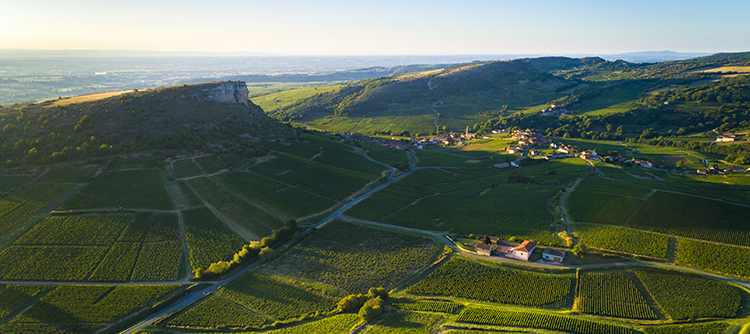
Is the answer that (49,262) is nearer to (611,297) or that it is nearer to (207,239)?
(207,239)

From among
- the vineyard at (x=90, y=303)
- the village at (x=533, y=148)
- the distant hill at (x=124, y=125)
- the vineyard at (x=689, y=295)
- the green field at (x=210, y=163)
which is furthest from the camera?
the village at (x=533, y=148)

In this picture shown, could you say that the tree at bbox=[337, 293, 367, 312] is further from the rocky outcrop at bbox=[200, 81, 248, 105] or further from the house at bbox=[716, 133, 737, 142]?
the house at bbox=[716, 133, 737, 142]

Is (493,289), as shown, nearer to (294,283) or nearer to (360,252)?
(360,252)

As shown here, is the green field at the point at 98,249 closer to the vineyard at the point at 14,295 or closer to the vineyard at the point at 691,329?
the vineyard at the point at 14,295

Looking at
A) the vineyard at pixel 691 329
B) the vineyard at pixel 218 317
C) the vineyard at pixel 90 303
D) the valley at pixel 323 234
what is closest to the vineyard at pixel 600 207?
the valley at pixel 323 234

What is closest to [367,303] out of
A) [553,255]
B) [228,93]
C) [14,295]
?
[553,255]

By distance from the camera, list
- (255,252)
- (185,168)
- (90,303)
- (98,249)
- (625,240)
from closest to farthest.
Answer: (90,303) → (625,240) → (98,249) → (255,252) → (185,168)

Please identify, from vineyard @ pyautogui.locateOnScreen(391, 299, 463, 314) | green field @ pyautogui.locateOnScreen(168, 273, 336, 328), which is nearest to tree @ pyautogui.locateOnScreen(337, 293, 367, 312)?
green field @ pyautogui.locateOnScreen(168, 273, 336, 328)
